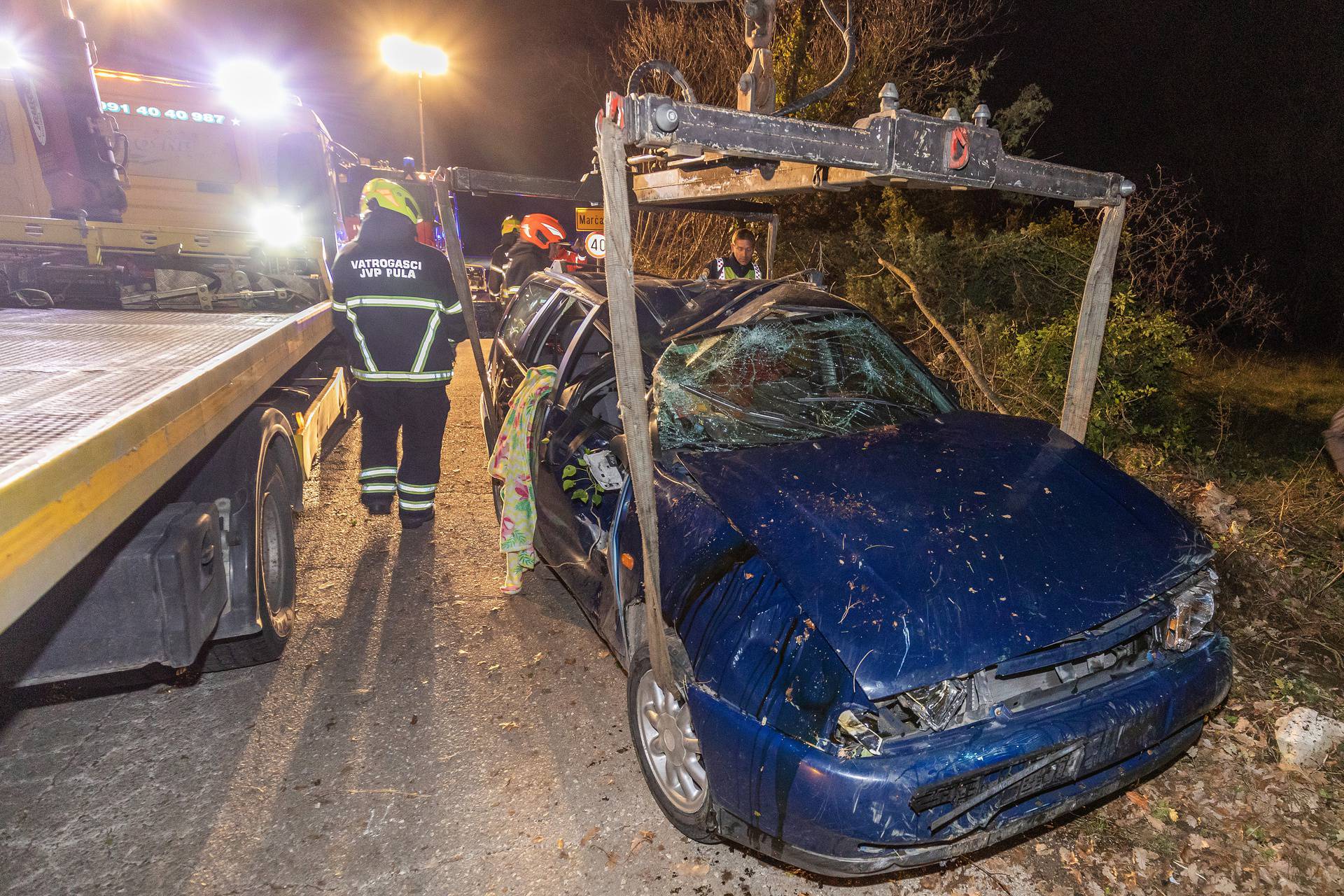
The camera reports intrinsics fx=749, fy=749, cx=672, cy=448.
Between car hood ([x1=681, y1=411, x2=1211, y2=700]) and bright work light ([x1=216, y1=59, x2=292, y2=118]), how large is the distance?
7328 millimetres

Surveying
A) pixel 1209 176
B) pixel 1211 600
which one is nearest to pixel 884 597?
pixel 1211 600

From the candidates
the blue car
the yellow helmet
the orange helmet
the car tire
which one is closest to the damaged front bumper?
the blue car

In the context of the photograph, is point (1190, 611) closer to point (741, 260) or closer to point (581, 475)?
point (581, 475)

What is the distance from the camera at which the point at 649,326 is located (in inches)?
140

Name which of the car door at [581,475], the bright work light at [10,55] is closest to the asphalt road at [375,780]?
the car door at [581,475]

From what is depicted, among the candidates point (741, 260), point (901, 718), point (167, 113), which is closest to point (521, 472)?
point (901, 718)

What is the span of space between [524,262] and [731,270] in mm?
2799

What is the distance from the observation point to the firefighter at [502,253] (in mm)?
9789

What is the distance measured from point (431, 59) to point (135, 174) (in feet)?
34.8

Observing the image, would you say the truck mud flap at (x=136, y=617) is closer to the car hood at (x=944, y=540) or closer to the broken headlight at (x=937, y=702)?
the car hood at (x=944, y=540)

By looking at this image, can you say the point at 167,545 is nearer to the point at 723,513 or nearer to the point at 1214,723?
the point at 723,513

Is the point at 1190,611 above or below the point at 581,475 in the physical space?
below

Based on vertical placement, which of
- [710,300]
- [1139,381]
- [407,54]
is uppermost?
[407,54]

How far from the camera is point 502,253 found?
412 inches
